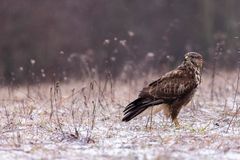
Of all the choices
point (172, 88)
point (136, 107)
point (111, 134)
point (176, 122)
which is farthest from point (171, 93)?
point (111, 134)

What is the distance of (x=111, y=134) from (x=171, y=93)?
1238 mm

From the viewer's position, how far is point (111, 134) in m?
9.13

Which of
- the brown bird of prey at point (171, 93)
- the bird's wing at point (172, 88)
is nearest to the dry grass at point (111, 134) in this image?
the brown bird of prey at point (171, 93)

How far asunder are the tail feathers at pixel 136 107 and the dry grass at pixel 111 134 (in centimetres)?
16

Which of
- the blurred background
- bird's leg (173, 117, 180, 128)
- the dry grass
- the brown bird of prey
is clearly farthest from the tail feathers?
the blurred background

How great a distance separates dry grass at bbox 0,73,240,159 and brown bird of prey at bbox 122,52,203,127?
0.22 m

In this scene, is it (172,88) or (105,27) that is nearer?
(172,88)

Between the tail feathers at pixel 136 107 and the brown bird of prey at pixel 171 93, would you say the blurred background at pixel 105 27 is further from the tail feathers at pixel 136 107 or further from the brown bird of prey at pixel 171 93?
the tail feathers at pixel 136 107

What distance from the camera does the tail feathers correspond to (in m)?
9.76

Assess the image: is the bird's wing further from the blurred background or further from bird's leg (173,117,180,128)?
the blurred background

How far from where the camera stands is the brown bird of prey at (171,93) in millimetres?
9891

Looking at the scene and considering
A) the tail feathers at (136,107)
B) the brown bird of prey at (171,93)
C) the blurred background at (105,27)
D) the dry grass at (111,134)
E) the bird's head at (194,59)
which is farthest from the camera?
the blurred background at (105,27)

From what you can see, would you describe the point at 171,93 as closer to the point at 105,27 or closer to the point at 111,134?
the point at 111,134

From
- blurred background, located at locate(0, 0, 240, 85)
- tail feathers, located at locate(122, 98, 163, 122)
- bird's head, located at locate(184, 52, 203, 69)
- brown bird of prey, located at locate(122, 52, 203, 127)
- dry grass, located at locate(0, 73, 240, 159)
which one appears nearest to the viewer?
dry grass, located at locate(0, 73, 240, 159)
